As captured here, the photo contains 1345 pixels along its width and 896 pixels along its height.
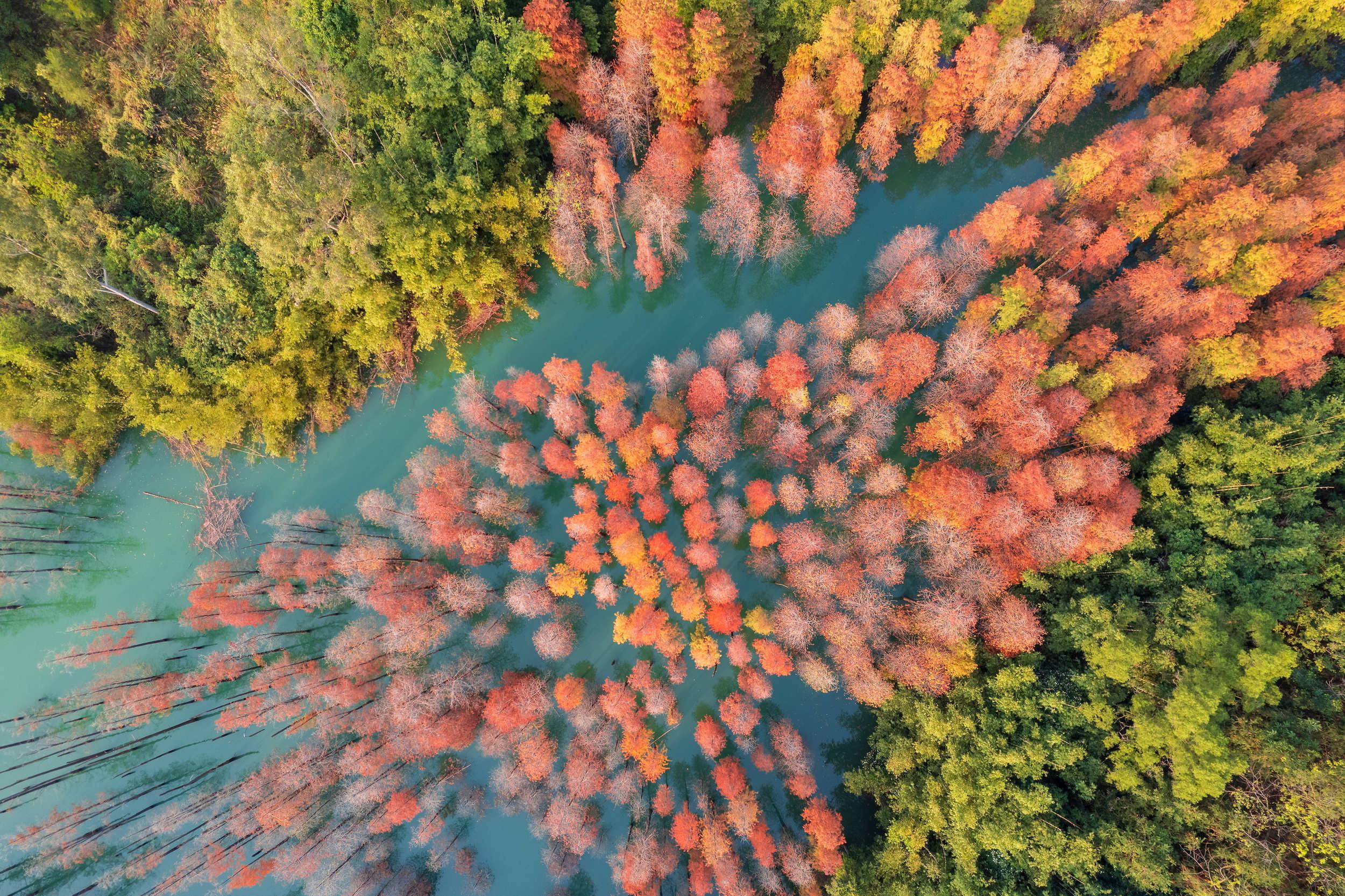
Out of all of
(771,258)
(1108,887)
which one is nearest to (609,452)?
(771,258)

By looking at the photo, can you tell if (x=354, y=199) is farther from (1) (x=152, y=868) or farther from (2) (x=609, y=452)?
(1) (x=152, y=868)

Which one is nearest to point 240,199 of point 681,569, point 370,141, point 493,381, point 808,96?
point 370,141

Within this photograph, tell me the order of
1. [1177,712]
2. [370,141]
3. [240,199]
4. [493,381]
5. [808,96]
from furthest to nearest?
[493,381] < [808,96] < [370,141] < [240,199] < [1177,712]

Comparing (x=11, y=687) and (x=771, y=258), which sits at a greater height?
(x=771, y=258)

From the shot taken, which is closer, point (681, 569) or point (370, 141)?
point (370, 141)

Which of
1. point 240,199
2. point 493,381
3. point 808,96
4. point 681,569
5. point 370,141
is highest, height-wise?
point 370,141

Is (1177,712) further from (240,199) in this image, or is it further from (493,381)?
(240,199)

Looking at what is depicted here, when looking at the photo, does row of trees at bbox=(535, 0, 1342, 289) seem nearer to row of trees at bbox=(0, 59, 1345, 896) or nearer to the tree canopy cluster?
the tree canopy cluster

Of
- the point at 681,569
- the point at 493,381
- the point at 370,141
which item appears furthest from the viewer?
the point at 493,381
